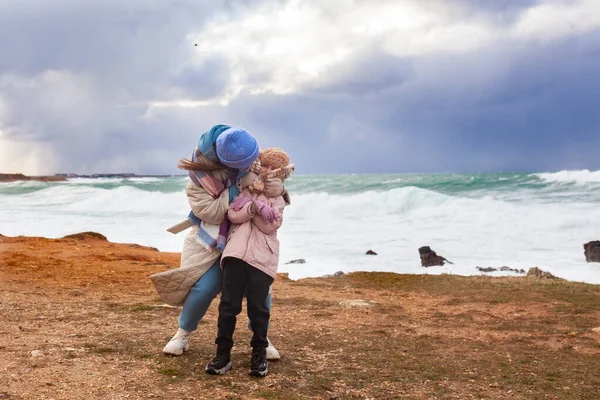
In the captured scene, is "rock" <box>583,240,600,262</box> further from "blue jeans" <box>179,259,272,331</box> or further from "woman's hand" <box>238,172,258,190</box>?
"woman's hand" <box>238,172,258,190</box>

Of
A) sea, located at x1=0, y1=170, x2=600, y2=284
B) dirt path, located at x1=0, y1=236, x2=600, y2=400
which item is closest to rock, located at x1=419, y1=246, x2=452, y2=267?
sea, located at x1=0, y1=170, x2=600, y2=284

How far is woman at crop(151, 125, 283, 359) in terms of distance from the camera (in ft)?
14.0

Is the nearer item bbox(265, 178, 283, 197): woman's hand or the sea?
bbox(265, 178, 283, 197): woman's hand

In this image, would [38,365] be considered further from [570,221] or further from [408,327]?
[570,221]

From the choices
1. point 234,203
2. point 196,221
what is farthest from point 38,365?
point 234,203

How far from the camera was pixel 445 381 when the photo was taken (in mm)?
4688

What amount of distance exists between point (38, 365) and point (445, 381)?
3087 millimetres

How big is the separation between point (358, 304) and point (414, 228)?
17.2 metres

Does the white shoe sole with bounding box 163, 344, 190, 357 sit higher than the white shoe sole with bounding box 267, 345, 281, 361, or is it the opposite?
the white shoe sole with bounding box 163, 344, 190, 357

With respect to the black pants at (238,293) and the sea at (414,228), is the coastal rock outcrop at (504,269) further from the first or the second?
the black pants at (238,293)

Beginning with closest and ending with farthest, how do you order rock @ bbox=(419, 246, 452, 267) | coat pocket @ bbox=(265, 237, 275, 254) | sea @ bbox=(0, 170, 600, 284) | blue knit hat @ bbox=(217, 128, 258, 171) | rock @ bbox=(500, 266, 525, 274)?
blue knit hat @ bbox=(217, 128, 258, 171), coat pocket @ bbox=(265, 237, 275, 254), rock @ bbox=(500, 266, 525, 274), rock @ bbox=(419, 246, 452, 267), sea @ bbox=(0, 170, 600, 284)

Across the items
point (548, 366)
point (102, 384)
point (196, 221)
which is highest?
point (196, 221)

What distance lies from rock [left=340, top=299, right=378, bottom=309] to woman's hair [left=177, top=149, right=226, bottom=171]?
13.8ft

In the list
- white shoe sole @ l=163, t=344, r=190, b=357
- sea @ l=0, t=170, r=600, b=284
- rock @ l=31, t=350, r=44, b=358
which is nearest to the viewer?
rock @ l=31, t=350, r=44, b=358
